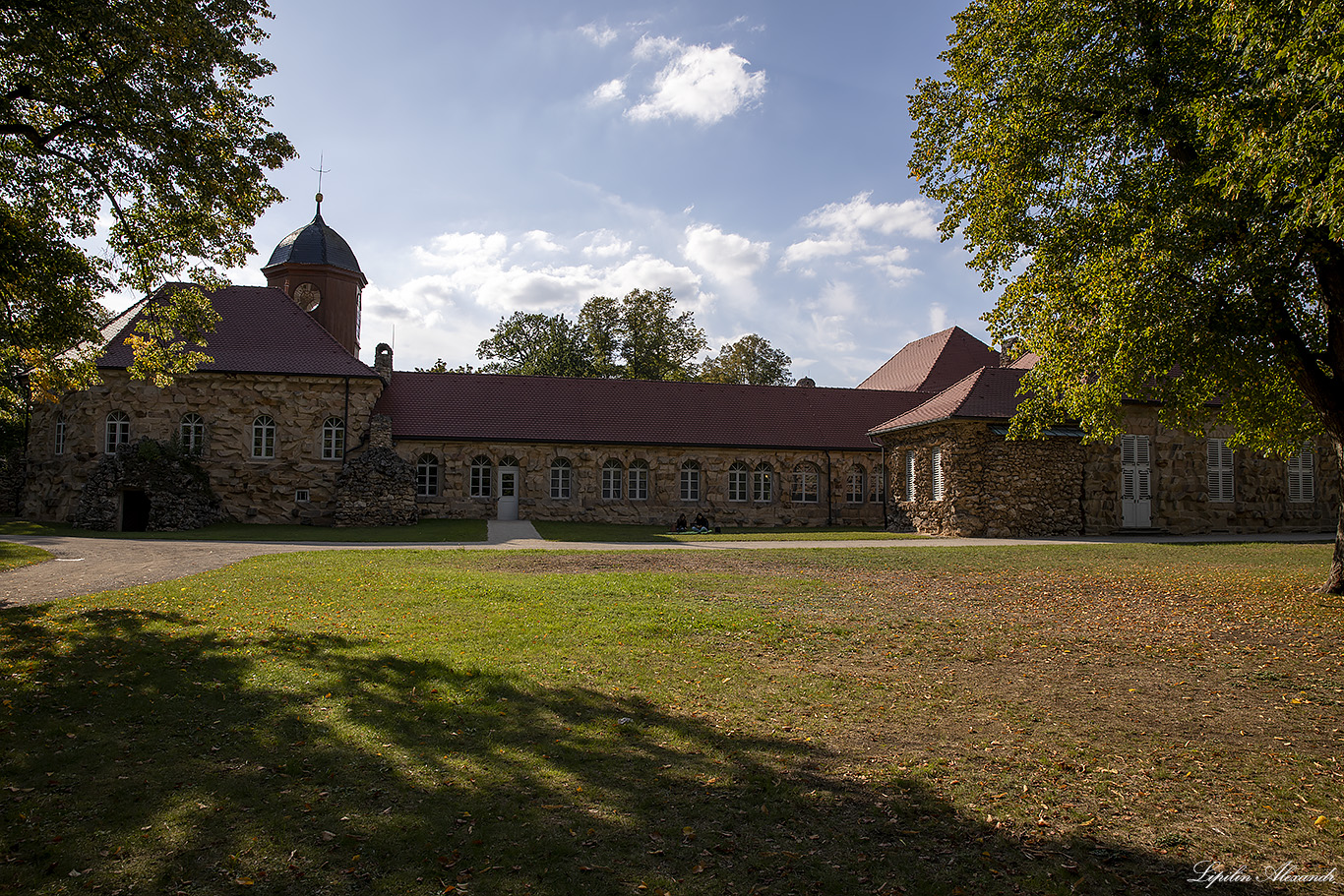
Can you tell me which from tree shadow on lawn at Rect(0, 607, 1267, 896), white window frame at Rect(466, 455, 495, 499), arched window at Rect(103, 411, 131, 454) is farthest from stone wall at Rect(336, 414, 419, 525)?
tree shadow on lawn at Rect(0, 607, 1267, 896)

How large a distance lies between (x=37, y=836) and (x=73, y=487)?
1121 inches

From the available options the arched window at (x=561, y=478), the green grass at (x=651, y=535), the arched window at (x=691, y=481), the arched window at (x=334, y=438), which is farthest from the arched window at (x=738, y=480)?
the arched window at (x=334, y=438)

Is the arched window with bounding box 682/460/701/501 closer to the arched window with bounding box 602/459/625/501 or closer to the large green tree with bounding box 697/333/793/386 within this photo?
the arched window with bounding box 602/459/625/501

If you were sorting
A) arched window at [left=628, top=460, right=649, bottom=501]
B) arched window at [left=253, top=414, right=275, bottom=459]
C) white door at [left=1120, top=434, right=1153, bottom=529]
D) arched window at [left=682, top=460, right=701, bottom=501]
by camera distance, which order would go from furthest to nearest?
arched window at [left=682, top=460, right=701, bottom=501] → arched window at [left=628, top=460, right=649, bottom=501] → arched window at [left=253, top=414, right=275, bottom=459] → white door at [left=1120, top=434, right=1153, bottom=529]

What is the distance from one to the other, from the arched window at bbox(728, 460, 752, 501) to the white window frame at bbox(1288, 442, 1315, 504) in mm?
18642

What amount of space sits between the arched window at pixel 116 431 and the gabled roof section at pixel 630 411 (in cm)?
823

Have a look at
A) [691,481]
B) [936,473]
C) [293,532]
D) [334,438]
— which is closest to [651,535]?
[691,481]

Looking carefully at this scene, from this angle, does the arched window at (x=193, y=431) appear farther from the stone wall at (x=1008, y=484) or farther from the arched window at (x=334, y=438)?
the stone wall at (x=1008, y=484)

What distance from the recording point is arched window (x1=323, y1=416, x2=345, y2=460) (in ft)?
90.7

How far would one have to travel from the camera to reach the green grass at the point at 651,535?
2242 cm

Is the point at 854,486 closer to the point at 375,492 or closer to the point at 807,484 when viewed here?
the point at 807,484

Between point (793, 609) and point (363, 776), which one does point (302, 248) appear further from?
point (363, 776)

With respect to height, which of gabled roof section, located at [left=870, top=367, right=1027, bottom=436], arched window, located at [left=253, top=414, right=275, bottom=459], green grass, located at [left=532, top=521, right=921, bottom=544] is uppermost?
gabled roof section, located at [left=870, top=367, right=1027, bottom=436]

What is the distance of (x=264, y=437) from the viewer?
27.3 metres
